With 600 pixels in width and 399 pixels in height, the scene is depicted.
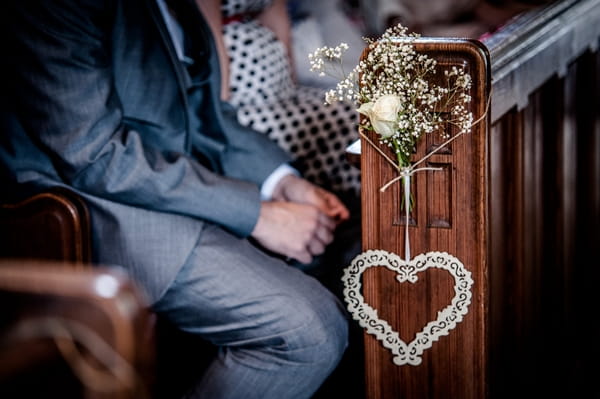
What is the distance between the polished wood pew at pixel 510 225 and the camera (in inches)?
51.6

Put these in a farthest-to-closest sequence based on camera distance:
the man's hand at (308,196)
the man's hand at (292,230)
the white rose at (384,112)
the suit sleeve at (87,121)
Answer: the man's hand at (308,196) < the man's hand at (292,230) < the suit sleeve at (87,121) < the white rose at (384,112)

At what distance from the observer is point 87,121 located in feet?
5.13

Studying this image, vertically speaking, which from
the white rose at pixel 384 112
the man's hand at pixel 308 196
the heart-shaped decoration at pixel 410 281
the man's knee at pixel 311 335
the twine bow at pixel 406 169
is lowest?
the man's knee at pixel 311 335

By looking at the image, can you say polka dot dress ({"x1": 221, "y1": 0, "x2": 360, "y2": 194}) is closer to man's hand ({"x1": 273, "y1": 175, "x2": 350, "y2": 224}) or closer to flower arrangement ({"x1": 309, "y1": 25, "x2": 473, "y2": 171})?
man's hand ({"x1": 273, "y1": 175, "x2": 350, "y2": 224})

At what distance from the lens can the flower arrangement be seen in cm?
122

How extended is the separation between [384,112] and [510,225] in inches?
27.7

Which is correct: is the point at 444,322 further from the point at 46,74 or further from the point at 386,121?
the point at 46,74

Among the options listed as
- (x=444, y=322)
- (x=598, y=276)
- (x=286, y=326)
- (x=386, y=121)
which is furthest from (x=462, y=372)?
(x=598, y=276)

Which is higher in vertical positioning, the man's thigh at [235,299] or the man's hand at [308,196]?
the man's hand at [308,196]

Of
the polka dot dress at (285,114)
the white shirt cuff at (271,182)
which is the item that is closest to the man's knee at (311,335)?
the white shirt cuff at (271,182)

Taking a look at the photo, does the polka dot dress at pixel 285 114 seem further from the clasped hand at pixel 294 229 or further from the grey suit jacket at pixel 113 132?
the grey suit jacket at pixel 113 132

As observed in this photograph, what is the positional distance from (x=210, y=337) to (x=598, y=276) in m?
1.39

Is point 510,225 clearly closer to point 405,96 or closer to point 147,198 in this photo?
point 405,96

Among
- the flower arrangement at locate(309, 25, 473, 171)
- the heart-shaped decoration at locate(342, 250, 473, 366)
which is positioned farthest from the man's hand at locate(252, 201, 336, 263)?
the flower arrangement at locate(309, 25, 473, 171)
